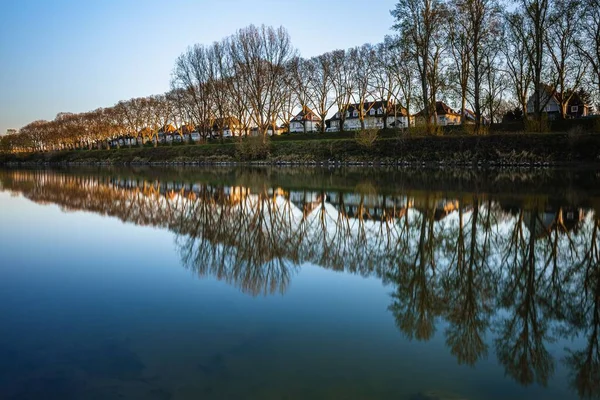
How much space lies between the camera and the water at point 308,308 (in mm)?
4449

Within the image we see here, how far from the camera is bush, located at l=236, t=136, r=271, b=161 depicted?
177 feet

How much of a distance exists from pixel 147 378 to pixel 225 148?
58244 mm

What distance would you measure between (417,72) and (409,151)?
9.91m

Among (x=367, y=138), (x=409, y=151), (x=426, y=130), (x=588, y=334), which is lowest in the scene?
(x=588, y=334)

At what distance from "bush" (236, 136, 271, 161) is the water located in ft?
133

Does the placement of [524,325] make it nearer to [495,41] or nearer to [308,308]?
[308,308]

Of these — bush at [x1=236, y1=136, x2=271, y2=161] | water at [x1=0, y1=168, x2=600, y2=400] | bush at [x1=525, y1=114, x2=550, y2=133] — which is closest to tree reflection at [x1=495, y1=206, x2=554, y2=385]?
water at [x1=0, y1=168, x2=600, y2=400]

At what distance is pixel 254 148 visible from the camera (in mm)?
54156

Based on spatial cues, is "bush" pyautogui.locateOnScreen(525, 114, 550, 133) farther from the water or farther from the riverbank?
the water

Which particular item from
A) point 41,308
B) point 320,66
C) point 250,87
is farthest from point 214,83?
point 41,308

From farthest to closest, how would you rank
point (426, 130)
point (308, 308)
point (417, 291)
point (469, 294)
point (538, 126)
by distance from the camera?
point (426, 130), point (538, 126), point (417, 291), point (469, 294), point (308, 308)

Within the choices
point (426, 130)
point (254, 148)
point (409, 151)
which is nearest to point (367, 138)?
point (409, 151)

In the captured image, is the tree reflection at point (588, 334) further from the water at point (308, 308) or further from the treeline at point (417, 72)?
the treeline at point (417, 72)

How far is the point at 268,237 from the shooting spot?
11.5 meters
